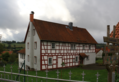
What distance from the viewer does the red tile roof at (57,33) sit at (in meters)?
20.5

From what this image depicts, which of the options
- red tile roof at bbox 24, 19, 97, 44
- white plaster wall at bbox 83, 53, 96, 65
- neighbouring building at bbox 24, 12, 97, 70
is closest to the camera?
neighbouring building at bbox 24, 12, 97, 70

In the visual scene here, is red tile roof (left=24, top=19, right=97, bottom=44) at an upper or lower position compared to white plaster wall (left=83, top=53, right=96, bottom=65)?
upper

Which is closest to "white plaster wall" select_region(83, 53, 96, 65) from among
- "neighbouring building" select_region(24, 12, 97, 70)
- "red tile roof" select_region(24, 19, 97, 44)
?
"neighbouring building" select_region(24, 12, 97, 70)

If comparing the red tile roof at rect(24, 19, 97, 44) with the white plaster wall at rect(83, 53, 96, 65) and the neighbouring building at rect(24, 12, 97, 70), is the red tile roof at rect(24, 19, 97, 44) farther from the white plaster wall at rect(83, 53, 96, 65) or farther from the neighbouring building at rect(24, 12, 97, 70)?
the white plaster wall at rect(83, 53, 96, 65)

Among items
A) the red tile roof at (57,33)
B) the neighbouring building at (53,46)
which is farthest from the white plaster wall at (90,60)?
the red tile roof at (57,33)

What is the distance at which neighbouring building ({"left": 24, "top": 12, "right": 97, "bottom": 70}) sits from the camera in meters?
19.7

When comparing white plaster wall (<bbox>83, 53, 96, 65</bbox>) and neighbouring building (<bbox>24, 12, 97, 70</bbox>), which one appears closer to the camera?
neighbouring building (<bbox>24, 12, 97, 70</bbox>)

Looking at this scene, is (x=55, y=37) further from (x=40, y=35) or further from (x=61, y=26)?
(x=61, y=26)

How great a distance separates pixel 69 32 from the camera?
83.3 ft

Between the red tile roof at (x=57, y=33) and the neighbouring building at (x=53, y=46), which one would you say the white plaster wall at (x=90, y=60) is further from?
the red tile roof at (x=57, y=33)

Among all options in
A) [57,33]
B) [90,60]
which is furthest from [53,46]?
[90,60]

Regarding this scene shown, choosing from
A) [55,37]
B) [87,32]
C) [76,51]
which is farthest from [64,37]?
[87,32]

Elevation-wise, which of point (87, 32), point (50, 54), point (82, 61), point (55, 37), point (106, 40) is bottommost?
point (82, 61)

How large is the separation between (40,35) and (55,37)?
3.11m
